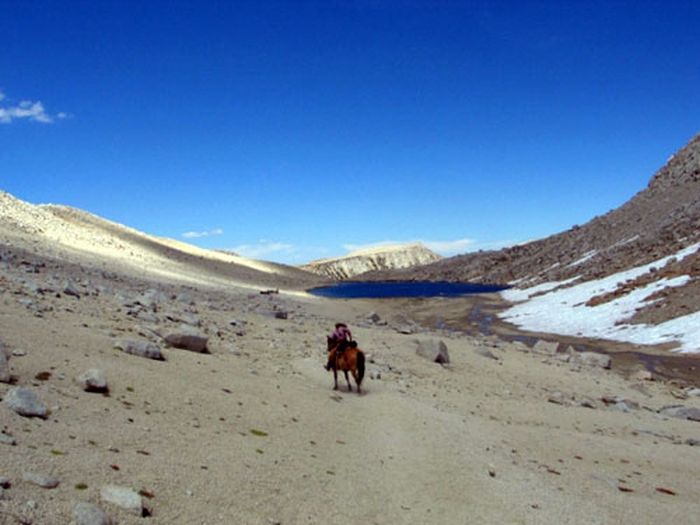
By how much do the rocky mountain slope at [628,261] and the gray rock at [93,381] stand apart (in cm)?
2867

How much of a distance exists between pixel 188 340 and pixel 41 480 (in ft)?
25.4

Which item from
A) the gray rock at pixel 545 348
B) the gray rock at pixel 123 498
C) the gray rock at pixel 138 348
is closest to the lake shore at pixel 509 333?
the gray rock at pixel 545 348

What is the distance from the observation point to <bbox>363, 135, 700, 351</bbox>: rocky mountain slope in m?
33.6

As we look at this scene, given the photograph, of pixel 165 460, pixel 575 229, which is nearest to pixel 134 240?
pixel 575 229

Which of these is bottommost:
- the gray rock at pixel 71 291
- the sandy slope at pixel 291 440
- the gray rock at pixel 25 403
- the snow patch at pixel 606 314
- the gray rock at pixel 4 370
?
the sandy slope at pixel 291 440

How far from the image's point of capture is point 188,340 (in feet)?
41.5

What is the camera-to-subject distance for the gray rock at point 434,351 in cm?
1856

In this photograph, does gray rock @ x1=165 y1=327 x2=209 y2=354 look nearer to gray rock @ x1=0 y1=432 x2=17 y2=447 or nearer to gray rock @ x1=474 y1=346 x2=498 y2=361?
gray rock @ x1=0 y1=432 x2=17 y2=447

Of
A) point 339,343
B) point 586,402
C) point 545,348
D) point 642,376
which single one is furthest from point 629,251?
point 339,343

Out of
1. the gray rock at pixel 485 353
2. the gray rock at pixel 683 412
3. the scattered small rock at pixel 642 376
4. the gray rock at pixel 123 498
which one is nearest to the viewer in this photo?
the gray rock at pixel 123 498

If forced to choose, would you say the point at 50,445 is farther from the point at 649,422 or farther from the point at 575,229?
the point at 575,229

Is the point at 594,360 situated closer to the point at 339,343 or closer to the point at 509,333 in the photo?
the point at 509,333

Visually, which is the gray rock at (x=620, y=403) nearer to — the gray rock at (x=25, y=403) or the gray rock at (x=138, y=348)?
the gray rock at (x=138, y=348)

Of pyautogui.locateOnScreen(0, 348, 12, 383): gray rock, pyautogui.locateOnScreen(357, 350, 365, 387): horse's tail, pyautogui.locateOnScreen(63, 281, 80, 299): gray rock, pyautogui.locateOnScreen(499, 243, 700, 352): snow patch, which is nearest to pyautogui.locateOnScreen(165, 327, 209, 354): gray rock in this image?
pyautogui.locateOnScreen(357, 350, 365, 387): horse's tail
